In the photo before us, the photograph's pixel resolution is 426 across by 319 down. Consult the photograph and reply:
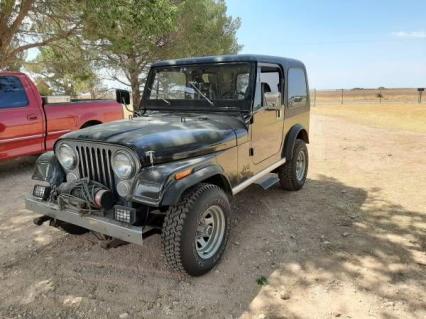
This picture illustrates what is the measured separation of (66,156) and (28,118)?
12.6 ft

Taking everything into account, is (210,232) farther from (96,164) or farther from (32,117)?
(32,117)

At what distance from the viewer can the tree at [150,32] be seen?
352 inches

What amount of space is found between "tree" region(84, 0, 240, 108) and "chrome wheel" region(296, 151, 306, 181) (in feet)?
11.3

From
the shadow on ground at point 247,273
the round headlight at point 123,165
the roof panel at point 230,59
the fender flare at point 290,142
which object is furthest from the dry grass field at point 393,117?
the round headlight at point 123,165

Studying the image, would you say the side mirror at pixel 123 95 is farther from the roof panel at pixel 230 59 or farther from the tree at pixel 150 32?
the tree at pixel 150 32

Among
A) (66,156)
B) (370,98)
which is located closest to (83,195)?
(66,156)

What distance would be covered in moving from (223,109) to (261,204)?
1639mm

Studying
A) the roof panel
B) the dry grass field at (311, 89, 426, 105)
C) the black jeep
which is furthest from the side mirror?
the dry grass field at (311, 89, 426, 105)

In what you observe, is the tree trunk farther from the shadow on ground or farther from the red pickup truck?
the shadow on ground

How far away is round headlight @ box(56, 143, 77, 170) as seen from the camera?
3556 millimetres

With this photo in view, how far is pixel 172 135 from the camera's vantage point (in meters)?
3.42

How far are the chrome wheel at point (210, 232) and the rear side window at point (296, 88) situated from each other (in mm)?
2373

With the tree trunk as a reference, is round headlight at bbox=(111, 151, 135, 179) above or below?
below

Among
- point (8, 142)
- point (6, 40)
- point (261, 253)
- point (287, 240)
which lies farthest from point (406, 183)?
point (6, 40)
